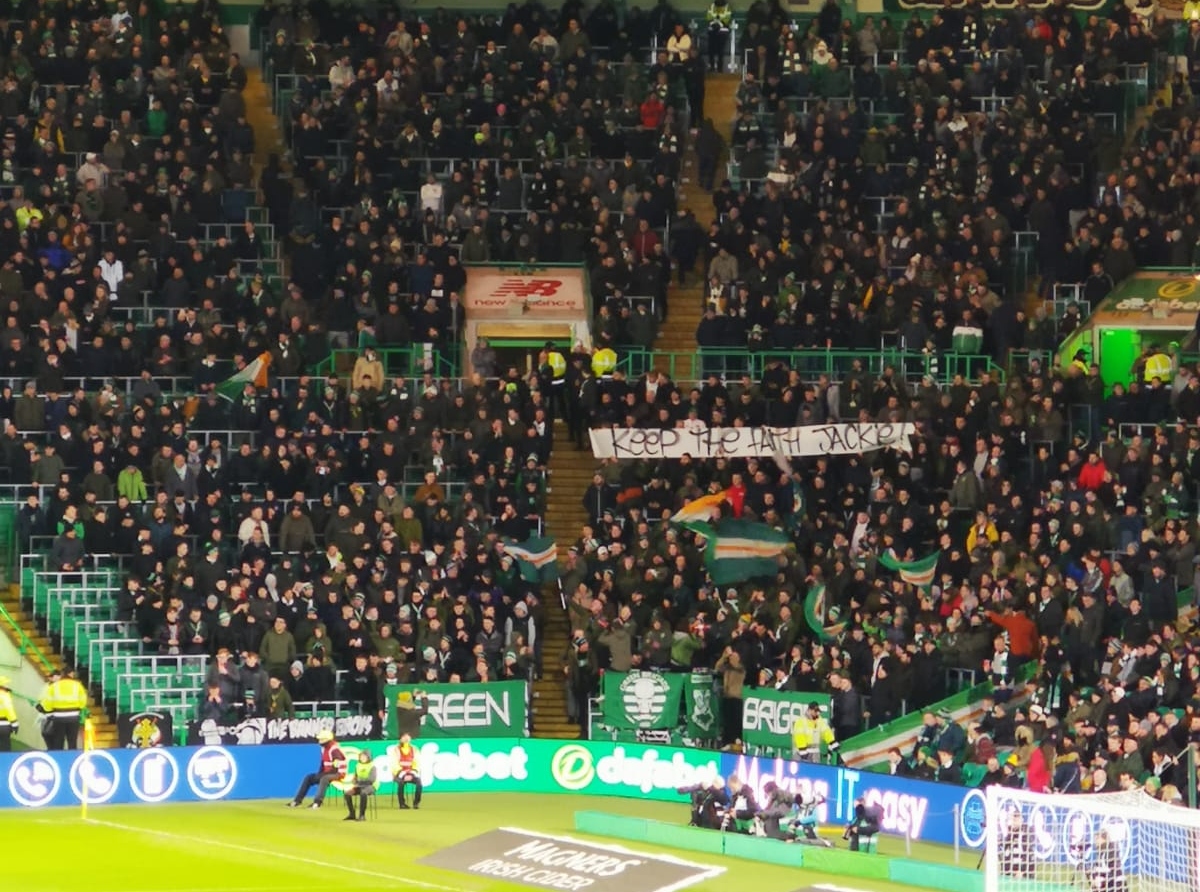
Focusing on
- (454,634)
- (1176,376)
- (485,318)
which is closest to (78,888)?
(454,634)

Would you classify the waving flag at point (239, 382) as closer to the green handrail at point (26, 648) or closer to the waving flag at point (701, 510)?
the green handrail at point (26, 648)

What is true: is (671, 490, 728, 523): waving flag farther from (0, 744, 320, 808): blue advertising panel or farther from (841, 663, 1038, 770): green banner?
(0, 744, 320, 808): blue advertising panel

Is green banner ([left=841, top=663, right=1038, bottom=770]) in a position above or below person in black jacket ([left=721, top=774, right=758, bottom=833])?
above

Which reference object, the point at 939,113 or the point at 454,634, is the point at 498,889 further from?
the point at 939,113

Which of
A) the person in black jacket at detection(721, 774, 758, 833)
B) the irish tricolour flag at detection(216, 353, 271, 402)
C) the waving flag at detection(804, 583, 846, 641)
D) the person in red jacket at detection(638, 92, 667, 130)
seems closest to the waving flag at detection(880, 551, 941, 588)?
the waving flag at detection(804, 583, 846, 641)

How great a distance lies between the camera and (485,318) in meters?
47.2

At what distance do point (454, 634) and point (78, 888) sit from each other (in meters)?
9.67

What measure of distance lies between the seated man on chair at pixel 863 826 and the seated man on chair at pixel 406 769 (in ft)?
24.3

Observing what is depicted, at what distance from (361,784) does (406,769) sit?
129cm

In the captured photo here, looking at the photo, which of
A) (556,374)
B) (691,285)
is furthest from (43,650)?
(691,285)

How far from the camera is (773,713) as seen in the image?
3834 cm

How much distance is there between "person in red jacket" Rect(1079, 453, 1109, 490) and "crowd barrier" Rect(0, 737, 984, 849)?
8.01 meters

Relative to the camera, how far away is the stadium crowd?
39.0 m

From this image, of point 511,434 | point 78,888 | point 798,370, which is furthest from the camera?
point 798,370
